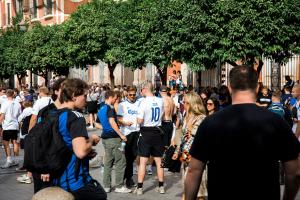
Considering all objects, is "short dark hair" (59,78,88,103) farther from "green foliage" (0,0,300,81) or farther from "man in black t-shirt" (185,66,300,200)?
"green foliage" (0,0,300,81)

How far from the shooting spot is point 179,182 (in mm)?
11180

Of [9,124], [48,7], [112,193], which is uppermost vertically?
[48,7]

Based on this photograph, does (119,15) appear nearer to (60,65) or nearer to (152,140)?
(60,65)

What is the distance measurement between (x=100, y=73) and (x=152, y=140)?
37.4 meters

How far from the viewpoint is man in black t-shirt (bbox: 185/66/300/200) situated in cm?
394

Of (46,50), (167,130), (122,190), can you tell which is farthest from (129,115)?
(46,50)

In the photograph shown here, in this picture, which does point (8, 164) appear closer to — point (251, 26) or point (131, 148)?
point (131, 148)

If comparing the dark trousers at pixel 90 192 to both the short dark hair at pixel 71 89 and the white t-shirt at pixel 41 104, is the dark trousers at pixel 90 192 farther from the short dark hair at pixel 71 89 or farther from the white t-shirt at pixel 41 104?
the white t-shirt at pixel 41 104

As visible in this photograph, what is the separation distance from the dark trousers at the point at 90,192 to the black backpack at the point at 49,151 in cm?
21

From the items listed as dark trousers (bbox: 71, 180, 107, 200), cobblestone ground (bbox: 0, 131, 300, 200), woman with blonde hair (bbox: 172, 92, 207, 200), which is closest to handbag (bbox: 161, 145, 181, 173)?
woman with blonde hair (bbox: 172, 92, 207, 200)

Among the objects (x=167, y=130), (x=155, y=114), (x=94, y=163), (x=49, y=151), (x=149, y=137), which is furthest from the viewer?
(x=94, y=163)

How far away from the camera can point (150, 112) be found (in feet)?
33.3

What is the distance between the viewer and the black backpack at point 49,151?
4988 mm

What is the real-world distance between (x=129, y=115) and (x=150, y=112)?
897 millimetres
